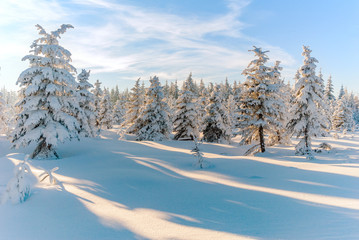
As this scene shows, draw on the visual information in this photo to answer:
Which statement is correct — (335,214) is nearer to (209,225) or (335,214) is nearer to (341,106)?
(209,225)

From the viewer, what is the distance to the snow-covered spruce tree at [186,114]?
98.5 feet

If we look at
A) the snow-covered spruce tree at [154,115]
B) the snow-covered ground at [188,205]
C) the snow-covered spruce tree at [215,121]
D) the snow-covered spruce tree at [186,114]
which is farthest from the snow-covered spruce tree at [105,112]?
the snow-covered ground at [188,205]

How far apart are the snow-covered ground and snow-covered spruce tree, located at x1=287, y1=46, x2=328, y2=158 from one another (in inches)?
364

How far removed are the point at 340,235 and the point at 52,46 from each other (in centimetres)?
1726

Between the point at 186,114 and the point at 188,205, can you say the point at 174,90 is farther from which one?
the point at 188,205

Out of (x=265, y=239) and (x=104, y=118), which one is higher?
(x=104, y=118)

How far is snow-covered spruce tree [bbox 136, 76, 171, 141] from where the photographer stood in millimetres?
29109

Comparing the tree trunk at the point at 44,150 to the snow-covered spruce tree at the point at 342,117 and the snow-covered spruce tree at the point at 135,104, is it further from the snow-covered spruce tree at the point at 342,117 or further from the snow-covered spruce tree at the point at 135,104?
the snow-covered spruce tree at the point at 342,117

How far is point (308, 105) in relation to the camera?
19.2m

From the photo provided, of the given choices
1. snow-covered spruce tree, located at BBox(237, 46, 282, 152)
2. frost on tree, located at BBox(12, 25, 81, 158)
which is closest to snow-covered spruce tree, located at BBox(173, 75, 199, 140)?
snow-covered spruce tree, located at BBox(237, 46, 282, 152)

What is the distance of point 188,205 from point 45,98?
42.2 ft

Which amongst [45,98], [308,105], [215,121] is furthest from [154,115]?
[308,105]

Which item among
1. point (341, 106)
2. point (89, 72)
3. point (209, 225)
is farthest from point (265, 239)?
point (341, 106)

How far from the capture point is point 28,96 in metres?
14.2
